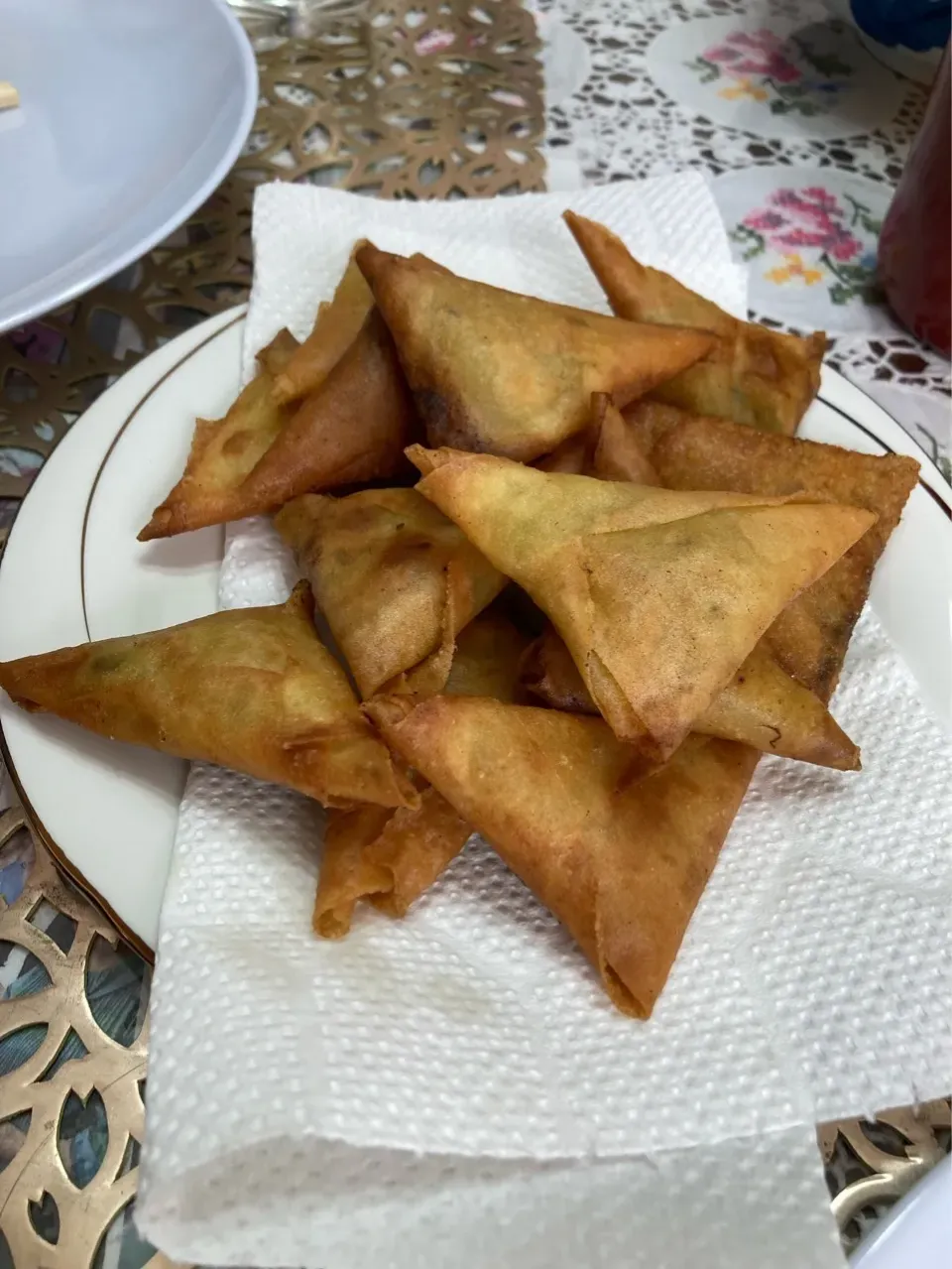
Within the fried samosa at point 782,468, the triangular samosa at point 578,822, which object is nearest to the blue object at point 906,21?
the fried samosa at point 782,468

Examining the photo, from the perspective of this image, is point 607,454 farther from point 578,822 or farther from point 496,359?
point 578,822

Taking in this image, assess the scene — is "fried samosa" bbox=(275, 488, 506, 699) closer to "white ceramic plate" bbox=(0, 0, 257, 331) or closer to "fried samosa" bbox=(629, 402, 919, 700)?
"fried samosa" bbox=(629, 402, 919, 700)

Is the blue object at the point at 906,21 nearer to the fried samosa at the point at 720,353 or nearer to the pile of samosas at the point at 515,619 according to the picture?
the fried samosa at the point at 720,353

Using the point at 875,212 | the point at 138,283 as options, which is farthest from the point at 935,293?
the point at 138,283

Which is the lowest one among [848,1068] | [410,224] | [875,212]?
[848,1068]

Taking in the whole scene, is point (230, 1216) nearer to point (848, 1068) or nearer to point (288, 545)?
point (848, 1068)

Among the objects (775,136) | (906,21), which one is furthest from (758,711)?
(906,21)

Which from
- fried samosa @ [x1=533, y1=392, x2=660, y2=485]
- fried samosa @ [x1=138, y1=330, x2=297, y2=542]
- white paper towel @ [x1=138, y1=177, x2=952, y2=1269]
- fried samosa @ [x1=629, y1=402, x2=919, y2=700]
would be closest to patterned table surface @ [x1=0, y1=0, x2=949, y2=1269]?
white paper towel @ [x1=138, y1=177, x2=952, y2=1269]
